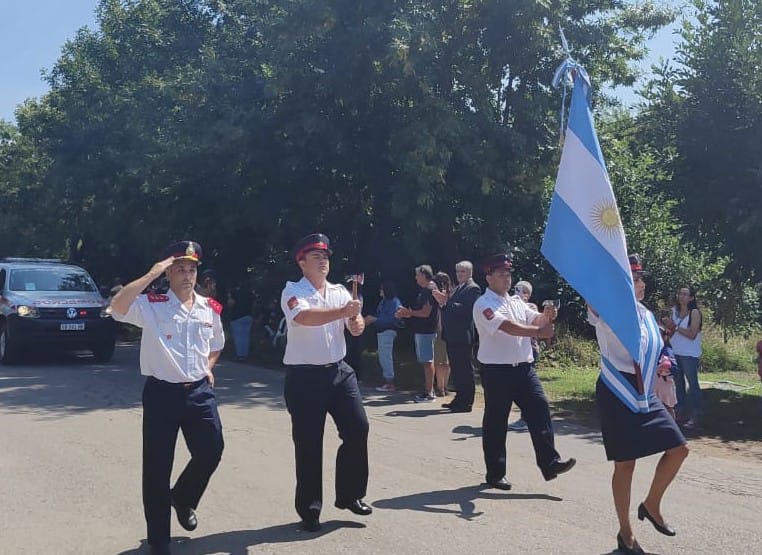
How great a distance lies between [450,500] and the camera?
639cm

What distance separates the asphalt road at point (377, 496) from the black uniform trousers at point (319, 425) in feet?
0.91

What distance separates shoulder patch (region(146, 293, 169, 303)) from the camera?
5104 millimetres

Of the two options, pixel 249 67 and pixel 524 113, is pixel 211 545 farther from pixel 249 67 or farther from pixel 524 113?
pixel 249 67

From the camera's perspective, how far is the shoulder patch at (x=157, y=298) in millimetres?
5104

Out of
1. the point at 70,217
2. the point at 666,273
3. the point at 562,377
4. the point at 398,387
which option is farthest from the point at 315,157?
the point at 70,217

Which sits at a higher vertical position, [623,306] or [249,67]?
[249,67]

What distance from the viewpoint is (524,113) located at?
14.6 m

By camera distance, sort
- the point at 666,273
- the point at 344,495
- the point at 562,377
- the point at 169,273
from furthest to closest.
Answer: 1. the point at 666,273
2. the point at 562,377
3. the point at 344,495
4. the point at 169,273

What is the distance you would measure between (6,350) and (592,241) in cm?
1262

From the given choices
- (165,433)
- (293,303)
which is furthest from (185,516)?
(293,303)

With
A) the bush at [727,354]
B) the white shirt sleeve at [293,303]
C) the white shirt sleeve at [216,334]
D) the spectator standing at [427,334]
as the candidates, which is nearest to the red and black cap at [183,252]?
the white shirt sleeve at [216,334]

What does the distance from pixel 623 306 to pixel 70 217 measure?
91.0ft

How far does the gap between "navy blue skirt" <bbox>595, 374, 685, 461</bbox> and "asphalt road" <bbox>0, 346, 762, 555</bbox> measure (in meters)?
0.67

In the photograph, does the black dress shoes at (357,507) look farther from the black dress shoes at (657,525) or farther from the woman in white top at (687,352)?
the woman in white top at (687,352)
